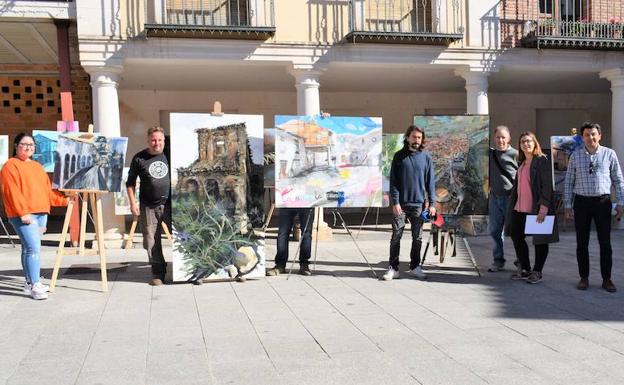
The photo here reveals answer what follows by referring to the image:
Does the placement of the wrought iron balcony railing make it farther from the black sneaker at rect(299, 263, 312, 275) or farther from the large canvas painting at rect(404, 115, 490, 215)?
the black sneaker at rect(299, 263, 312, 275)

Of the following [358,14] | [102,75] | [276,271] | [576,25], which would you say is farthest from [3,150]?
[576,25]

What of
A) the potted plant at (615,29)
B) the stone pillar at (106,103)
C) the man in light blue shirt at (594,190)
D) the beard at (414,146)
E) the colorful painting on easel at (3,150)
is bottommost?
the man in light blue shirt at (594,190)

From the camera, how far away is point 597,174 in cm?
585

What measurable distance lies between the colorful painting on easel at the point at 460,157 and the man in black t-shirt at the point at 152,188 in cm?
307

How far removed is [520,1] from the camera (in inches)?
463

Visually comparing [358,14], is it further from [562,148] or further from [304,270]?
[304,270]

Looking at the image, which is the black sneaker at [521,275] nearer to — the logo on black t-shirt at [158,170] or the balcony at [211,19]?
the logo on black t-shirt at [158,170]

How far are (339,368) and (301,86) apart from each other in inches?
297

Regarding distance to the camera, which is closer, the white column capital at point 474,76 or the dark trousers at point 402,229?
the dark trousers at point 402,229

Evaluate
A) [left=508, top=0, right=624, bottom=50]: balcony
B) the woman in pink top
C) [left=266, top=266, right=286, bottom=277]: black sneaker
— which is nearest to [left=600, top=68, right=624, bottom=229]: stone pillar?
[left=508, top=0, right=624, bottom=50]: balcony

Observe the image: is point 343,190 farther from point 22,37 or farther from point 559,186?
point 22,37

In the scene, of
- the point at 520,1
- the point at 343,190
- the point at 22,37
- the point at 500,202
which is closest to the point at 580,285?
the point at 500,202

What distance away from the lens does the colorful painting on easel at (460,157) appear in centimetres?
711

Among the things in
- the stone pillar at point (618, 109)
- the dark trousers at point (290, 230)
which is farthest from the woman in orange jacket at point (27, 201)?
the stone pillar at point (618, 109)
